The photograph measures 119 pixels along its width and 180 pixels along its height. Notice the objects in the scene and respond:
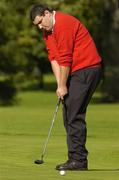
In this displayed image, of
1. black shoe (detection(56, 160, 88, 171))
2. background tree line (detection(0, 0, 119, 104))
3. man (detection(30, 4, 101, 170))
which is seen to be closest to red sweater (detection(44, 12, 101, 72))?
man (detection(30, 4, 101, 170))

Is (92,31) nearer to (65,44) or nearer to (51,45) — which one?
(51,45)

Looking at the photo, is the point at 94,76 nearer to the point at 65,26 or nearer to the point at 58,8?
the point at 65,26

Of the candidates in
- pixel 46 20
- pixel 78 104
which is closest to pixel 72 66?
pixel 78 104

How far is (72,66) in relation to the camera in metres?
9.20

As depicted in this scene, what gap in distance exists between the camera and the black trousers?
30.2 feet

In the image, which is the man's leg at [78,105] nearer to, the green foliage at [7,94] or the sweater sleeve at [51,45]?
the sweater sleeve at [51,45]

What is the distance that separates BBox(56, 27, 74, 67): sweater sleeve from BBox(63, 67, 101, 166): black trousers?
278 mm

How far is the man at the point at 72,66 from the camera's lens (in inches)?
356

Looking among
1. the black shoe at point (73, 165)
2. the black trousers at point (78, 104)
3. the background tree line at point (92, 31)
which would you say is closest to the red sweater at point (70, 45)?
the black trousers at point (78, 104)

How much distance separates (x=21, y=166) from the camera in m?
9.84

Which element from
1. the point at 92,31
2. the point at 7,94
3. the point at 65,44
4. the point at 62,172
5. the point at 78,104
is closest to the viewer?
the point at 62,172

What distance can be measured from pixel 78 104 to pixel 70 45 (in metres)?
0.71

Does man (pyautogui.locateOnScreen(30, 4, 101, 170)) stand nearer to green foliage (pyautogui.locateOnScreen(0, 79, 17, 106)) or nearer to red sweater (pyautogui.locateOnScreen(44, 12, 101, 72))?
red sweater (pyautogui.locateOnScreen(44, 12, 101, 72))

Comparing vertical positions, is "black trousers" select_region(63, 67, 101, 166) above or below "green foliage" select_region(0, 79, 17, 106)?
above
